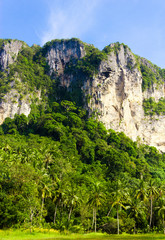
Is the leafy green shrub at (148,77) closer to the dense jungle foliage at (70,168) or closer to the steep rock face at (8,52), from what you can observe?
the dense jungle foliage at (70,168)

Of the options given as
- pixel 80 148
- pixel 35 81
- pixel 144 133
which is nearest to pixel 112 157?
pixel 80 148

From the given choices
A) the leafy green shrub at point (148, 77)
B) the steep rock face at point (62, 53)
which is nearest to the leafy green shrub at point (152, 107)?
the leafy green shrub at point (148, 77)

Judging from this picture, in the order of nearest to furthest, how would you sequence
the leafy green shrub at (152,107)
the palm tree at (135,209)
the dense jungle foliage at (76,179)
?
1. the dense jungle foliage at (76,179)
2. the palm tree at (135,209)
3. the leafy green shrub at (152,107)

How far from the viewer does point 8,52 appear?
109m

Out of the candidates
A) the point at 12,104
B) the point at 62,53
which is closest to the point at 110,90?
the point at 62,53

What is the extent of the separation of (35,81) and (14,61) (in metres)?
14.8

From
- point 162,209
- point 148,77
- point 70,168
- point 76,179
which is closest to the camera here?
point 162,209

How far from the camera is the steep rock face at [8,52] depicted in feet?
346

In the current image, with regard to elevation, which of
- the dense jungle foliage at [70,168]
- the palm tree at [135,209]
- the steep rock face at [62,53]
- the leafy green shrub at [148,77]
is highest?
the steep rock face at [62,53]

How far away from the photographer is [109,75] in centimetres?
10138

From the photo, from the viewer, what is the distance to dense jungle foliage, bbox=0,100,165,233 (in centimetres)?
3644

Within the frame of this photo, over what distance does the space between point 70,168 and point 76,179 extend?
511 centimetres

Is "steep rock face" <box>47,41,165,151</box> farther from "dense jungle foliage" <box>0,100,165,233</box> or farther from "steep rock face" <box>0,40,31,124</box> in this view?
"steep rock face" <box>0,40,31,124</box>

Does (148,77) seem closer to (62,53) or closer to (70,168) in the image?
(62,53)
